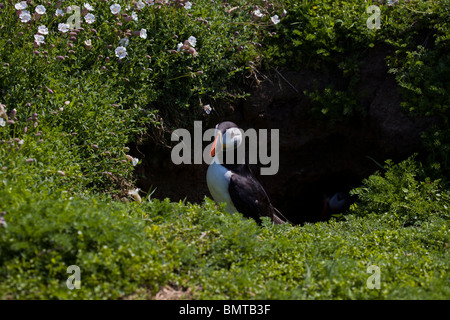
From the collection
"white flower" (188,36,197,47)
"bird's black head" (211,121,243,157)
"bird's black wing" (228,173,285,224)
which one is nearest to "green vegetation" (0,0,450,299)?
"white flower" (188,36,197,47)

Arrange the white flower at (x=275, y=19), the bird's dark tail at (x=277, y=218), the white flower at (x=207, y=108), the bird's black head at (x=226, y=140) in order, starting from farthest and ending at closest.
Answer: the white flower at (x=275, y=19) → the white flower at (x=207, y=108) → the bird's dark tail at (x=277, y=218) → the bird's black head at (x=226, y=140)

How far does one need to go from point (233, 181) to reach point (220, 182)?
121 millimetres

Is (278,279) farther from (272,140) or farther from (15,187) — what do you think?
(272,140)

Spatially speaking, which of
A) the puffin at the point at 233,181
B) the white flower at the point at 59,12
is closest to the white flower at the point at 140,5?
the white flower at the point at 59,12

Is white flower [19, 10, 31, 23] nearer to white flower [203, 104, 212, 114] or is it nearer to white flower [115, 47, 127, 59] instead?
white flower [115, 47, 127, 59]

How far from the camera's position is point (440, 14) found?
535cm

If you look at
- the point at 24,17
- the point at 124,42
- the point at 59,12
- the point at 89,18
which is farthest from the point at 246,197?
the point at 24,17

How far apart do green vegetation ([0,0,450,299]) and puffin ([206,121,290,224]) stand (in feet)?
1.93

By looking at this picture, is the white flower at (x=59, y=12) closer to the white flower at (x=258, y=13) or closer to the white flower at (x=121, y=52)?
the white flower at (x=121, y=52)

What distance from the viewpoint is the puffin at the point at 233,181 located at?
452cm

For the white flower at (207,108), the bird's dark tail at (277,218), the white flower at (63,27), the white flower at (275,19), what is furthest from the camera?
the white flower at (275,19)

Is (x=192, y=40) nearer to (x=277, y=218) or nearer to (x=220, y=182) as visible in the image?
(x=220, y=182)

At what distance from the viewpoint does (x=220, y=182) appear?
4.59 metres
